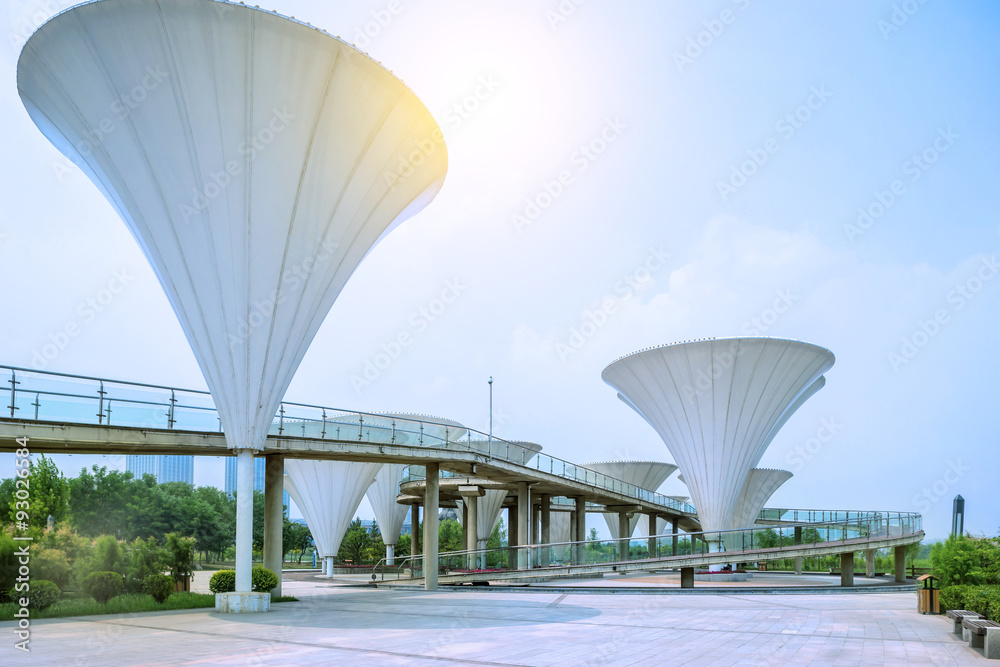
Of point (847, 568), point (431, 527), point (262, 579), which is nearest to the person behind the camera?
point (262, 579)

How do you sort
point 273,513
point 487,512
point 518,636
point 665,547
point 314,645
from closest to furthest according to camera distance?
point 314,645 < point 518,636 < point 273,513 < point 665,547 < point 487,512

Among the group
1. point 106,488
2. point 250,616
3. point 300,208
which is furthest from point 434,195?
point 106,488

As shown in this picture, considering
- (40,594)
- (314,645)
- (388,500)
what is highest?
(314,645)

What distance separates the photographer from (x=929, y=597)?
1881 centimetres

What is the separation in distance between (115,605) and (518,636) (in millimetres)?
11808

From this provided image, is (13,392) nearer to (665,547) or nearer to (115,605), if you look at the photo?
(115,605)

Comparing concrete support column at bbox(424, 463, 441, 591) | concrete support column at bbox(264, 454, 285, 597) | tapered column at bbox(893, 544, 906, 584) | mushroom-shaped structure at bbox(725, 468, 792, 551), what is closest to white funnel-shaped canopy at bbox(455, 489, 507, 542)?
mushroom-shaped structure at bbox(725, 468, 792, 551)

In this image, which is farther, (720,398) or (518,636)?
Answer: (720,398)

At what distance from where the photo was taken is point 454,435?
3083cm

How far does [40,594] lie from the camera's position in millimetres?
18016

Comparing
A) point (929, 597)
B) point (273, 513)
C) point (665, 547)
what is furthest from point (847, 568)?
point (273, 513)

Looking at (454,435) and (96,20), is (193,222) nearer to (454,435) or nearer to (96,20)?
(96,20)

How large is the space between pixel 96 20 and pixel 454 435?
19.3 meters

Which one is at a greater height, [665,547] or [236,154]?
[236,154]
